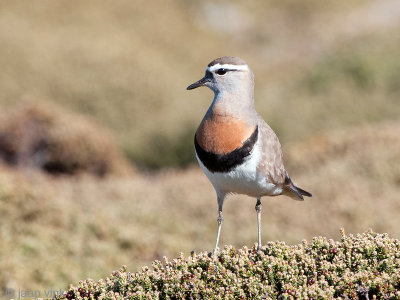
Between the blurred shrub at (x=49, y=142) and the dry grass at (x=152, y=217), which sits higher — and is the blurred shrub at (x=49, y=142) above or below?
above

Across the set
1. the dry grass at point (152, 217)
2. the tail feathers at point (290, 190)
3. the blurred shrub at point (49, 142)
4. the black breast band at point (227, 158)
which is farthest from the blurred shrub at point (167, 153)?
the black breast band at point (227, 158)

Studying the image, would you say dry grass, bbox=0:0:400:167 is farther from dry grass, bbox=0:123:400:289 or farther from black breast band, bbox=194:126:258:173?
black breast band, bbox=194:126:258:173

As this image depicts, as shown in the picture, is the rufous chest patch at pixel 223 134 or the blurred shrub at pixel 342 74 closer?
the rufous chest patch at pixel 223 134

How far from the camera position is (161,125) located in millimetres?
24766

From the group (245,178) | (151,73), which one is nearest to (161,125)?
(151,73)

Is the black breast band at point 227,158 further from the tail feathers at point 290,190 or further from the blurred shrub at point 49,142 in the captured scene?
→ the blurred shrub at point 49,142

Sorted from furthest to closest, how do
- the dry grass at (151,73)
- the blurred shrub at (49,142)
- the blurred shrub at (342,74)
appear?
the blurred shrub at (342,74) → the dry grass at (151,73) → the blurred shrub at (49,142)

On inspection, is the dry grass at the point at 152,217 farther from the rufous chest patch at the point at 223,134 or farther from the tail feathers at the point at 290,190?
the rufous chest patch at the point at 223,134

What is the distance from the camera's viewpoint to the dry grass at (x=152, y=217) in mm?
10141

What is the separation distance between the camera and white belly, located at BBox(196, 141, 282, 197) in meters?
5.55

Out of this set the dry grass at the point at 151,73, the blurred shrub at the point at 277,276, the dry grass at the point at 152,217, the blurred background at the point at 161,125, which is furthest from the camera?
the dry grass at the point at 151,73

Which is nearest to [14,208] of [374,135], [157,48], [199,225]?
[199,225]

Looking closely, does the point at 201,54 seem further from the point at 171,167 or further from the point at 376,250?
the point at 376,250

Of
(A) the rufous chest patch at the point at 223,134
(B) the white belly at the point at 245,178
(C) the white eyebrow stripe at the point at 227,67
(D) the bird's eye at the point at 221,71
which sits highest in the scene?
(C) the white eyebrow stripe at the point at 227,67
